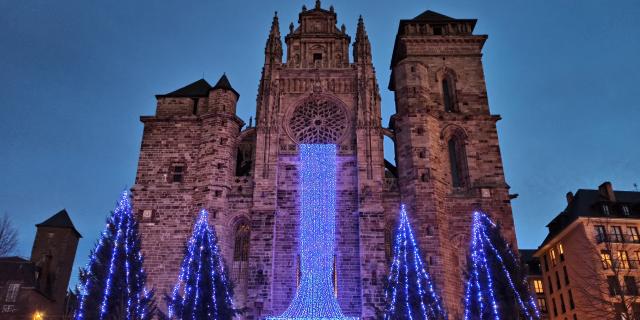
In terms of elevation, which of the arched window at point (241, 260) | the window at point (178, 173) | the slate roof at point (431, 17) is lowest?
the arched window at point (241, 260)

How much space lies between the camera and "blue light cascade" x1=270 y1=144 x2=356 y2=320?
24047 millimetres

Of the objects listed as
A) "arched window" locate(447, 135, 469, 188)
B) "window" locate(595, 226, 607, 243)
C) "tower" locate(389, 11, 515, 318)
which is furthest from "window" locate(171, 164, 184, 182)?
"window" locate(595, 226, 607, 243)

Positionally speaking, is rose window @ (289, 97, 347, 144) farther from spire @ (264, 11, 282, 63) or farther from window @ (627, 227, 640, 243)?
window @ (627, 227, 640, 243)

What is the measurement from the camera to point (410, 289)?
21656 mm

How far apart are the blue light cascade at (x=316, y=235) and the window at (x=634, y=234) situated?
66.5 feet

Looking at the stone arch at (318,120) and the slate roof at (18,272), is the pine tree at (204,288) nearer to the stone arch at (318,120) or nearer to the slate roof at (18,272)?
the stone arch at (318,120)

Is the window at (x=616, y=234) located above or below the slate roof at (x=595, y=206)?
below

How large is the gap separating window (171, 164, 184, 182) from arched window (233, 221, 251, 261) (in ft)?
13.4

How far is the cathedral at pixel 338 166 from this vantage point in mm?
25281

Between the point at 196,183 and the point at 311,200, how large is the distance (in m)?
5.90

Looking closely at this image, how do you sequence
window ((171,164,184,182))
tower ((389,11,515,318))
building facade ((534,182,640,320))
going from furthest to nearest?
building facade ((534,182,640,320)) < window ((171,164,184,182)) < tower ((389,11,515,318))

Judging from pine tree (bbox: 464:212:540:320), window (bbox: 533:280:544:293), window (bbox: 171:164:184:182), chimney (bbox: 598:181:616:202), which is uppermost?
chimney (bbox: 598:181:616:202)

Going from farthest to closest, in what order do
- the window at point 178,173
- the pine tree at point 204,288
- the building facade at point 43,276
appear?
the building facade at point 43,276 < the window at point 178,173 < the pine tree at point 204,288

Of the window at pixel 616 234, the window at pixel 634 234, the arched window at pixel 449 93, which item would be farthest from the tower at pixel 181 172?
the window at pixel 634 234
